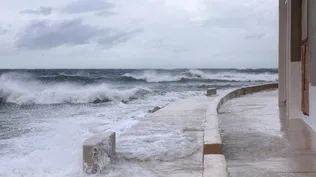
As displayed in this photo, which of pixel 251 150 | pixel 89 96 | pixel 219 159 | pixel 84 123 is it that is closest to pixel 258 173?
pixel 219 159

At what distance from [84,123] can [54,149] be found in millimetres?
5463

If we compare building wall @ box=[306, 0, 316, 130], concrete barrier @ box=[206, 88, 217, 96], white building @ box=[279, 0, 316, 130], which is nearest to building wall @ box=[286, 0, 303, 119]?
white building @ box=[279, 0, 316, 130]

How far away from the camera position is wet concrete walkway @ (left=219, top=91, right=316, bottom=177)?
5.36 meters

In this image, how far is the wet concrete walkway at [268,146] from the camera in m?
5.36

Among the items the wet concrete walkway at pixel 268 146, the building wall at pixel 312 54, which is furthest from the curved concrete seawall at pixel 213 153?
the building wall at pixel 312 54

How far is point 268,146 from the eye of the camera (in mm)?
6855

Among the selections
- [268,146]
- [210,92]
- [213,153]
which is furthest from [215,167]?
[210,92]

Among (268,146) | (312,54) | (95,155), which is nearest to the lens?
(95,155)

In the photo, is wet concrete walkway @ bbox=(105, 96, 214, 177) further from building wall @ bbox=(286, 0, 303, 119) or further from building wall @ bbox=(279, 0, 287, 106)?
building wall @ bbox=(279, 0, 287, 106)

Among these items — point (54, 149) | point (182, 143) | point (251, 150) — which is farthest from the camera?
point (54, 149)

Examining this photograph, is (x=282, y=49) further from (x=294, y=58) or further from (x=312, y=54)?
(x=312, y=54)

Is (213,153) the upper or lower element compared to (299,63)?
lower

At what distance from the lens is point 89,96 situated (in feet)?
100

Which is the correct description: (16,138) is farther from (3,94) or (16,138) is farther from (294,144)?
(3,94)
